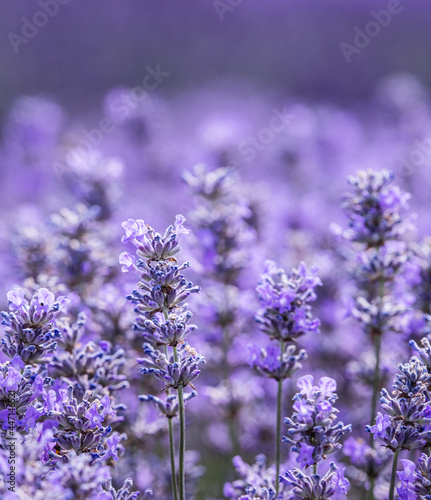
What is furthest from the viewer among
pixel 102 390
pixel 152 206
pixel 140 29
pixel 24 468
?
pixel 140 29

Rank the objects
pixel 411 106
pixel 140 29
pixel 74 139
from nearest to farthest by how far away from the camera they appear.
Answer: pixel 411 106, pixel 74 139, pixel 140 29

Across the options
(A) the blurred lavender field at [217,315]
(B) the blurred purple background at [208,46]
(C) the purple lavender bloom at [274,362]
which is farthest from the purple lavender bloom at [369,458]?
(B) the blurred purple background at [208,46]

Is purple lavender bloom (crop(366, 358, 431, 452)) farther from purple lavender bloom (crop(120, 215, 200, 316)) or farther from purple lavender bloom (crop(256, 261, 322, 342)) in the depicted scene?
purple lavender bloom (crop(120, 215, 200, 316))

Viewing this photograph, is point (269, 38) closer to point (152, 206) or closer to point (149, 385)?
point (152, 206)

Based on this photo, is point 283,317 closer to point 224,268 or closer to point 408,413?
point 408,413

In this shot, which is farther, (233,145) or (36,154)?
(36,154)

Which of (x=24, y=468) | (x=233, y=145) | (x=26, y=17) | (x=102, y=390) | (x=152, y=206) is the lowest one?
(x=24, y=468)

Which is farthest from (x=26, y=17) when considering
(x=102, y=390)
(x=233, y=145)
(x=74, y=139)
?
(x=102, y=390)
